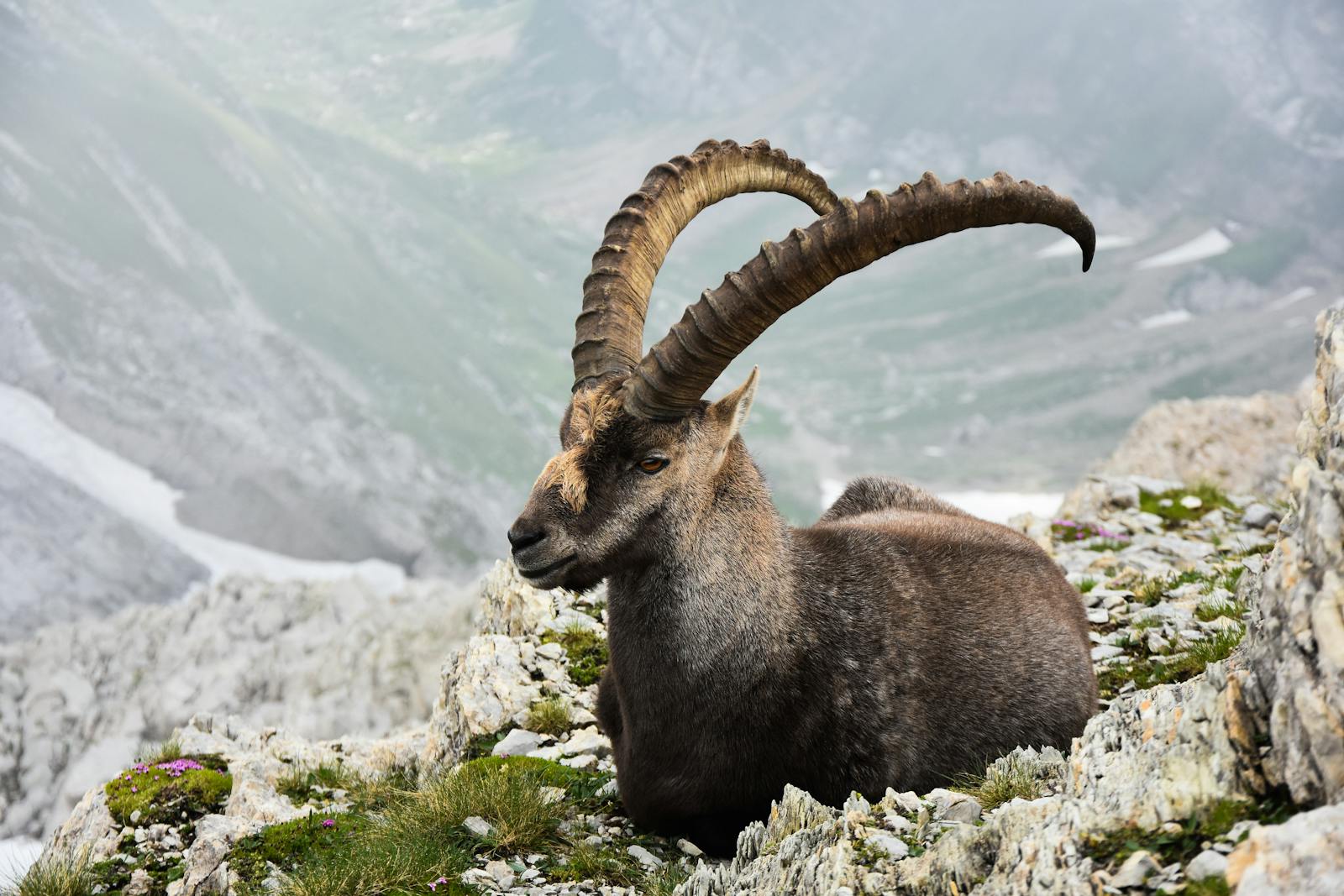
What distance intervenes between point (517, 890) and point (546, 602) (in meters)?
6.68

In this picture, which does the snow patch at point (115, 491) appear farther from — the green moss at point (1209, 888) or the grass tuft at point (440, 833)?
the green moss at point (1209, 888)

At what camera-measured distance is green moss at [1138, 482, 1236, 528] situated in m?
18.1

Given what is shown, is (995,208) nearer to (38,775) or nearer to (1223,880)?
(1223,880)

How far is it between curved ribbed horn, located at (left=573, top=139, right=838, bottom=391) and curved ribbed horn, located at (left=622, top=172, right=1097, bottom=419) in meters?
0.95

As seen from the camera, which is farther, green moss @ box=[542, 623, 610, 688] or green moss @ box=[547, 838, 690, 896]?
green moss @ box=[542, 623, 610, 688]

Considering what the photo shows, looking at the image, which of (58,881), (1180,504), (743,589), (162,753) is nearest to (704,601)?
(743,589)

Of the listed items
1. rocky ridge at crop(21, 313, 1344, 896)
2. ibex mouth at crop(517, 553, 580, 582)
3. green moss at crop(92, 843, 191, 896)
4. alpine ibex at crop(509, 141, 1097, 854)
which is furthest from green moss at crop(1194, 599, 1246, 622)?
green moss at crop(92, 843, 191, 896)

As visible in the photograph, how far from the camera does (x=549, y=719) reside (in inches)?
433

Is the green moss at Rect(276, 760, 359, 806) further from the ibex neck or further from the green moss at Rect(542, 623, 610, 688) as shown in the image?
the ibex neck

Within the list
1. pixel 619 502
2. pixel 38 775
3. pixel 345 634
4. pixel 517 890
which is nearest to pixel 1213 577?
pixel 619 502

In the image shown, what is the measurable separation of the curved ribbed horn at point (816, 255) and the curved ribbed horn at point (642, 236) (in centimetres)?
95

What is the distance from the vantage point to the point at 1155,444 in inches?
1344

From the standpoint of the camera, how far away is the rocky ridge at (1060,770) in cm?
409

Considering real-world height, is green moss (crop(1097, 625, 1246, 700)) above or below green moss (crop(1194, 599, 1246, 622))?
below
